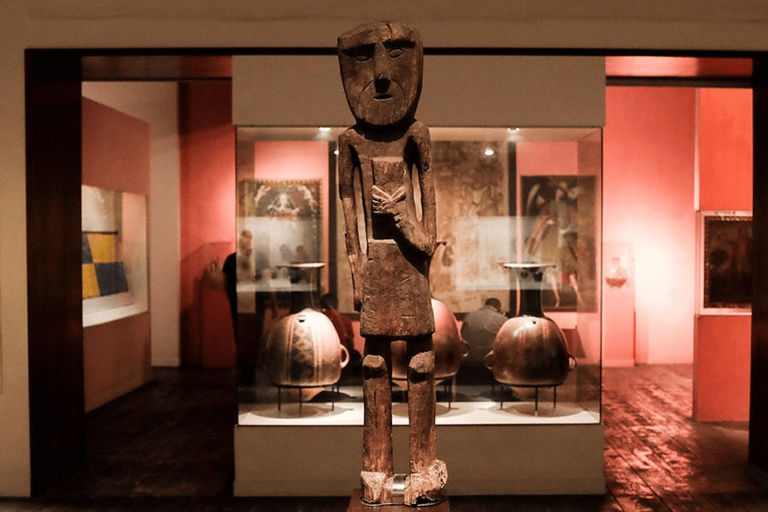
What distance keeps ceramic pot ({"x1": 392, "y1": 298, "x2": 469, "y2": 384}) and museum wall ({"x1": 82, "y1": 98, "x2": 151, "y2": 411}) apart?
3409 mm

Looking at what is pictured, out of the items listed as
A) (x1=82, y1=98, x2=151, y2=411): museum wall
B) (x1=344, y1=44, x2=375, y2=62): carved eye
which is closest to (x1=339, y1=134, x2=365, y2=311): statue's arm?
(x1=344, y1=44, x2=375, y2=62): carved eye

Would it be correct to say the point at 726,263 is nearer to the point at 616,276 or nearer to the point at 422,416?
the point at 616,276

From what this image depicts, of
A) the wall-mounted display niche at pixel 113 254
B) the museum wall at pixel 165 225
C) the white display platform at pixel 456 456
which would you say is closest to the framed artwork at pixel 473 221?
the white display platform at pixel 456 456

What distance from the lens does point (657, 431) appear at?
22.2 ft

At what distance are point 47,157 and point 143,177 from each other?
3.80 metres

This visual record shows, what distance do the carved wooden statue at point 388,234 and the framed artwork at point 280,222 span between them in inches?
69.4

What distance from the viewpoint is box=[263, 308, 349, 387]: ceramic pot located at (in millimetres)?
5234

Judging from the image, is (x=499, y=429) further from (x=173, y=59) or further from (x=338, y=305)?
(x=173, y=59)

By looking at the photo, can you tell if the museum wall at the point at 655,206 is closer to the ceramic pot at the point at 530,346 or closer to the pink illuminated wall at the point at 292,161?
the ceramic pot at the point at 530,346

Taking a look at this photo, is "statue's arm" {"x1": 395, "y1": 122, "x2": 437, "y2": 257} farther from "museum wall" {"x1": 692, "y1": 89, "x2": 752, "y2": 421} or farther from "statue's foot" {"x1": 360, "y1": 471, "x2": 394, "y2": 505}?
"museum wall" {"x1": 692, "y1": 89, "x2": 752, "y2": 421}

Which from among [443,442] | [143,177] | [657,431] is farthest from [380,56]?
[143,177]

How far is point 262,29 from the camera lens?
5.06 meters

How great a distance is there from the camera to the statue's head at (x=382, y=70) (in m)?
3.40

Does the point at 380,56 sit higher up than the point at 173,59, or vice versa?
the point at 173,59
